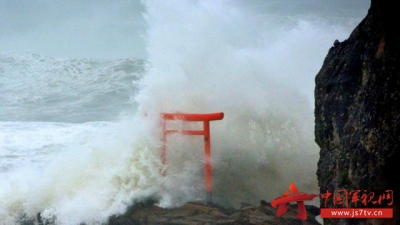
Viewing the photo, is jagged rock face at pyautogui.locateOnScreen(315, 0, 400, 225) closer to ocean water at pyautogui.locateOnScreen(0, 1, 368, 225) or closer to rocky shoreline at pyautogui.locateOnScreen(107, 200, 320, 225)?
rocky shoreline at pyautogui.locateOnScreen(107, 200, 320, 225)

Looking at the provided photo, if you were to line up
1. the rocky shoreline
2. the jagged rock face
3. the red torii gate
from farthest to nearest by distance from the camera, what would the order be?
the red torii gate, the rocky shoreline, the jagged rock face

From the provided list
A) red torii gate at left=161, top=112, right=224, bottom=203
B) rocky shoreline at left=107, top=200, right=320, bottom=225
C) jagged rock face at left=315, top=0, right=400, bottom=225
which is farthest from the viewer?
red torii gate at left=161, top=112, right=224, bottom=203

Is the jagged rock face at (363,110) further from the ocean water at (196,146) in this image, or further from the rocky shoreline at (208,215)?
the ocean water at (196,146)

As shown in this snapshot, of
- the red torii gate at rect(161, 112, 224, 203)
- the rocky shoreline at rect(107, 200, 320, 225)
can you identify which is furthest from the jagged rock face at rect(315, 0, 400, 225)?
the red torii gate at rect(161, 112, 224, 203)

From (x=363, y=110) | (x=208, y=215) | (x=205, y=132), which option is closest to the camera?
(x=363, y=110)

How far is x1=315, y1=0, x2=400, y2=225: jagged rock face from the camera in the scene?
2.17 metres

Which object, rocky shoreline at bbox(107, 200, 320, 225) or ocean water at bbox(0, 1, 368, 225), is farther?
ocean water at bbox(0, 1, 368, 225)

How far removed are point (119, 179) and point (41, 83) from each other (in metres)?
11.8

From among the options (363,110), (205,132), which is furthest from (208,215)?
(363,110)

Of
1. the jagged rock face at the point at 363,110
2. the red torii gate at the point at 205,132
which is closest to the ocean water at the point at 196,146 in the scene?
the red torii gate at the point at 205,132

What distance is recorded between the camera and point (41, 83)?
15203mm

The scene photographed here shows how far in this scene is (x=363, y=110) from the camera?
2361 mm

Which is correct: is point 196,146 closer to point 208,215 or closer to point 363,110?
point 208,215

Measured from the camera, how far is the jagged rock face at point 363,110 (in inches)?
85.6
